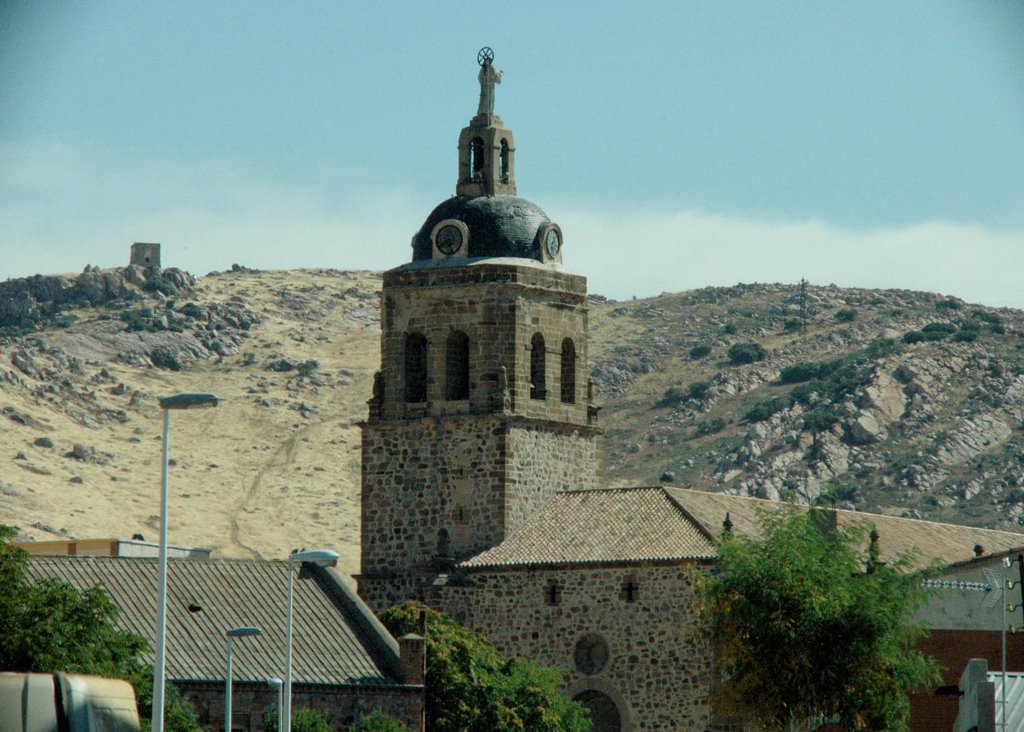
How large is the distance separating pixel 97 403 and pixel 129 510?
1722cm

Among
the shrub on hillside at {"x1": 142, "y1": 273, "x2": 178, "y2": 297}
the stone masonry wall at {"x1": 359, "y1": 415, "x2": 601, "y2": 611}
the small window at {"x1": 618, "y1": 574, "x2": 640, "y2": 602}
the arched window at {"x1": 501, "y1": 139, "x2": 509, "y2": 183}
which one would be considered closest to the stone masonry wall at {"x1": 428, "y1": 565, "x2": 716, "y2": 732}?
the small window at {"x1": 618, "y1": 574, "x2": 640, "y2": 602}

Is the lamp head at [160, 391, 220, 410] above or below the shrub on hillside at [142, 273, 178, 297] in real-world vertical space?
below

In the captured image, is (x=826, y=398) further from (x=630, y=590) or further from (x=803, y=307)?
(x=630, y=590)

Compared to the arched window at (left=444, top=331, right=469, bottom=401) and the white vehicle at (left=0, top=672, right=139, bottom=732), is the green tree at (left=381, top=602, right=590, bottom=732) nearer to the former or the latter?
the arched window at (left=444, top=331, right=469, bottom=401)

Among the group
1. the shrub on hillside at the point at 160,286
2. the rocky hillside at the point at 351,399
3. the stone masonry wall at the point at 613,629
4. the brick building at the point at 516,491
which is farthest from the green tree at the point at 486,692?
the shrub on hillside at the point at 160,286

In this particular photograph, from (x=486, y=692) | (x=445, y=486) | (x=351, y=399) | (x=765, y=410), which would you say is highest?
(x=351, y=399)

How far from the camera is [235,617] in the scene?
2287 inches

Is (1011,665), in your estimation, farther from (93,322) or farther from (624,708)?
(93,322)

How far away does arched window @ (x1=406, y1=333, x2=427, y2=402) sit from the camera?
67438 millimetres

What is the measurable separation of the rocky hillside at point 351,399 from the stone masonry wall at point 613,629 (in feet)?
166

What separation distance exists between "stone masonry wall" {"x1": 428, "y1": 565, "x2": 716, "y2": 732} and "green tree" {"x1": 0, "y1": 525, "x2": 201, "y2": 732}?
14.2m

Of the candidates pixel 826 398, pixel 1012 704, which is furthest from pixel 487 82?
pixel 826 398

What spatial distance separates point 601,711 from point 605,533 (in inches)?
175

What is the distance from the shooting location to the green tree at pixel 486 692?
58125mm
